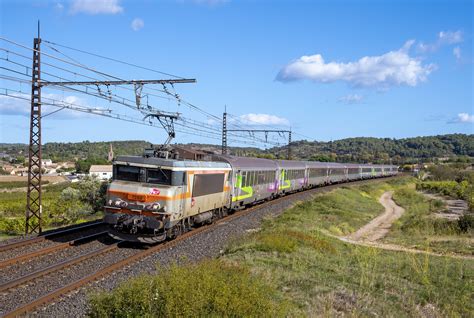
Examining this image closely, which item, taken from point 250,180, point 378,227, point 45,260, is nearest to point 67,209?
point 250,180

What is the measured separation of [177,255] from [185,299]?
8334 mm

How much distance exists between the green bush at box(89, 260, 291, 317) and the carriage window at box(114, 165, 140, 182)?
9.07 meters

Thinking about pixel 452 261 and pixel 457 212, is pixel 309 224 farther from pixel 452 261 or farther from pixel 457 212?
pixel 457 212

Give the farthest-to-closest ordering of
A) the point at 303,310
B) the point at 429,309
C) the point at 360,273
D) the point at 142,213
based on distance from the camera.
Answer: the point at 142,213 < the point at 360,273 < the point at 429,309 < the point at 303,310

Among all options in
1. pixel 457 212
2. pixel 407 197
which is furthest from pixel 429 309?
pixel 407 197

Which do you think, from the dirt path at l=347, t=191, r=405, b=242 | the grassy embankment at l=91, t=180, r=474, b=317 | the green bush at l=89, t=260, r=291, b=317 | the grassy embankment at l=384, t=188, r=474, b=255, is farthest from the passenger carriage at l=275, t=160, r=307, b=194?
the green bush at l=89, t=260, r=291, b=317

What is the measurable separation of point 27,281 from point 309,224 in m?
15.4

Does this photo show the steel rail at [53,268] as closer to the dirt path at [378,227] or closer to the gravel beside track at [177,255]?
the gravel beside track at [177,255]

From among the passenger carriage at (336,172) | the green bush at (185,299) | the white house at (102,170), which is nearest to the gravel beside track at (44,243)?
the green bush at (185,299)

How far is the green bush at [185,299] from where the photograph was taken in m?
7.79

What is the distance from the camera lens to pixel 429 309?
10.7m

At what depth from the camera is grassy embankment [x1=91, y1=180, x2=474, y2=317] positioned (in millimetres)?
8008

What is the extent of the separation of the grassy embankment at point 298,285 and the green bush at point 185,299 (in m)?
0.02

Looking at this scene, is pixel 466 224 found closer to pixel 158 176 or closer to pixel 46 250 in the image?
→ pixel 158 176
